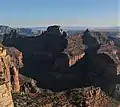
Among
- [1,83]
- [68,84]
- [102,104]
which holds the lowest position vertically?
[68,84]

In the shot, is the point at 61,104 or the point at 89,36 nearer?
the point at 61,104

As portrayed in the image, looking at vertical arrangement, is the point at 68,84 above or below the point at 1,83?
below

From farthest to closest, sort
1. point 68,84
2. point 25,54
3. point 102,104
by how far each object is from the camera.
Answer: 1. point 25,54
2. point 68,84
3. point 102,104

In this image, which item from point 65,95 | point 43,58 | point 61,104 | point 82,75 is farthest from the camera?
point 43,58

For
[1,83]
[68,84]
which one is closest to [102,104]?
[1,83]

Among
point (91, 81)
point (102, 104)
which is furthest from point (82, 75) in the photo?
point (102, 104)

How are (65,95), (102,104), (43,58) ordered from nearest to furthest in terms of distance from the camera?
(65,95), (102,104), (43,58)

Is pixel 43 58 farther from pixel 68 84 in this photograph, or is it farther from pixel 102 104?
pixel 102 104

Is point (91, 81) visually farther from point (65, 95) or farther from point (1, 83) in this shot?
point (1, 83)

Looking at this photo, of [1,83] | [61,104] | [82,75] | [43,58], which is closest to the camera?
[1,83]
